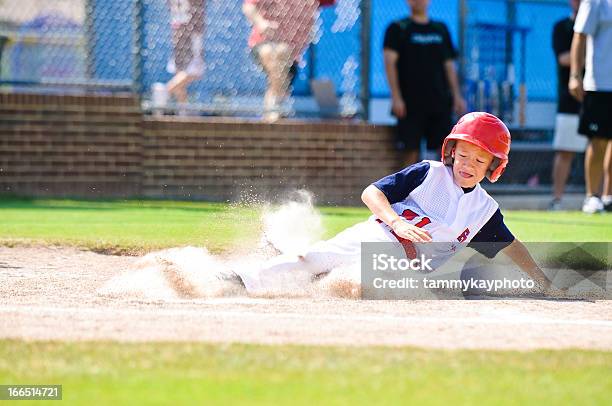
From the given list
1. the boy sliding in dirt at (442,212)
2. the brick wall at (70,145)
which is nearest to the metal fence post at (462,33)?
the brick wall at (70,145)

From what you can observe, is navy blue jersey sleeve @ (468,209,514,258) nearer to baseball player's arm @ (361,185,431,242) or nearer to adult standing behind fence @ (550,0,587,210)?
baseball player's arm @ (361,185,431,242)

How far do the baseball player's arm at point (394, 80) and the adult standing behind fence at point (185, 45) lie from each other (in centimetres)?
212

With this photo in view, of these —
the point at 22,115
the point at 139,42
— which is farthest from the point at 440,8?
the point at 22,115

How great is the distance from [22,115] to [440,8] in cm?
625

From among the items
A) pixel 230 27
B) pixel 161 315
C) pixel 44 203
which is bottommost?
pixel 44 203

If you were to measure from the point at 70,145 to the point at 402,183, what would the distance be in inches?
272

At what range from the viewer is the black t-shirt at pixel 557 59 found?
44.2 feet

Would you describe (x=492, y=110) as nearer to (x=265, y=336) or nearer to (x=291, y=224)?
(x=291, y=224)

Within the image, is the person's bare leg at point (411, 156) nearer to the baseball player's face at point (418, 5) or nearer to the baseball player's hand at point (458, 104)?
the baseball player's hand at point (458, 104)

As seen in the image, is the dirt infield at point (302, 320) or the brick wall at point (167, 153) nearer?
the dirt infield at point (302, 320)

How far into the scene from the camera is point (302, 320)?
538cm

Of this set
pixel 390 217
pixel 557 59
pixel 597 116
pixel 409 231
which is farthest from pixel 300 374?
pixel 557 59

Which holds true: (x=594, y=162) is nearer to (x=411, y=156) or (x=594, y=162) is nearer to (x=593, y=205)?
(x=593, y=205)

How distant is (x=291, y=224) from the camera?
7.90 m
